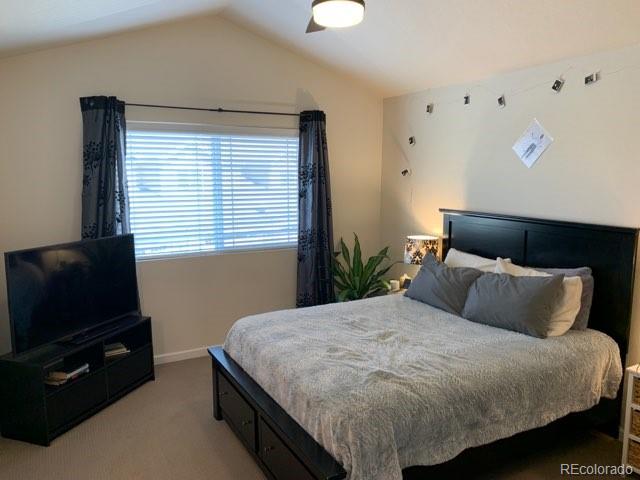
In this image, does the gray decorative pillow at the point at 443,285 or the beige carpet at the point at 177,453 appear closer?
the beige carpet at the point at 177,453

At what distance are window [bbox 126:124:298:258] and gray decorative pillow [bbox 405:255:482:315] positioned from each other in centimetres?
155

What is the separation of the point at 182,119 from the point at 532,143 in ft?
9.03

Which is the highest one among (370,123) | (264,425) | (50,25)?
(50,25)

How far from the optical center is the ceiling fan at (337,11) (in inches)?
80.4

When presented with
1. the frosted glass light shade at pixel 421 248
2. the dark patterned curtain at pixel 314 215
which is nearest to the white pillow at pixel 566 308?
the frosted glass light shade at pixel 421 248

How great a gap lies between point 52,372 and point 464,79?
12.1ft

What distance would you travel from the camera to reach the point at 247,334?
2977 millimetres

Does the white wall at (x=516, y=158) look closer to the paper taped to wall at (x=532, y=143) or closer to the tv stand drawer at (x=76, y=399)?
the paper taped to wall at (x=532, y=143)

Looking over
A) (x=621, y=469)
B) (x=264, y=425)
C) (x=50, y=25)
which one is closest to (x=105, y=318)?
(x=264, y=425)

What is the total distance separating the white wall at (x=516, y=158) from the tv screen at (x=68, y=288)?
2614 mm

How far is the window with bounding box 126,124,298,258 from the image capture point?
157 inches

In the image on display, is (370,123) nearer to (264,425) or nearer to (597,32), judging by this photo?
(597,32)

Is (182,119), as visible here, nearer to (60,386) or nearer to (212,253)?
(212,253)

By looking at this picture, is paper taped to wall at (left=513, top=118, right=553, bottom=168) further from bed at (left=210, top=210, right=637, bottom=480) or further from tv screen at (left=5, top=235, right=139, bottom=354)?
tv screen at (left=5, top=235, right=139, bottom=354)
